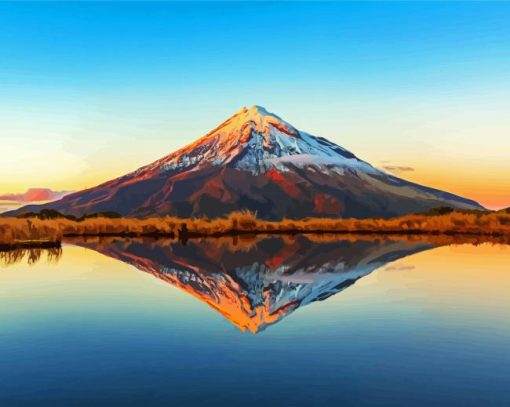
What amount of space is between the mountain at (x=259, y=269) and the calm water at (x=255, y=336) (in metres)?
0.10

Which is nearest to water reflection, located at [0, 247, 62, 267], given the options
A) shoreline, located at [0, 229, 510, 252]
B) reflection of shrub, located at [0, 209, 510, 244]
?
shoreline, located at [0, 229, 510, 252]

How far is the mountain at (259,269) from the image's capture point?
15844 mm

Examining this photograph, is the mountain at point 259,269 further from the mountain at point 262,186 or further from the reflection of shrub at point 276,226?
the mountain at point 262,186

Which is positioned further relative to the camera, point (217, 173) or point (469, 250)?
point (217, 173)

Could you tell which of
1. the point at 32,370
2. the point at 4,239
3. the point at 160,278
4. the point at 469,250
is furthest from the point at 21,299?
the point at 469,250

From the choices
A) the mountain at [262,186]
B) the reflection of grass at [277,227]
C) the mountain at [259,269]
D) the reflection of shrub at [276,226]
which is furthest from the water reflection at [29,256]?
the mountain at [262,186]

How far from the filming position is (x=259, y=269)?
24.6 metres

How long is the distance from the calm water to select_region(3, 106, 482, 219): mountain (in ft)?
436

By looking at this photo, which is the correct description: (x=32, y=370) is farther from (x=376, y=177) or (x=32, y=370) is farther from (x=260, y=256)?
(x=376, y=177)

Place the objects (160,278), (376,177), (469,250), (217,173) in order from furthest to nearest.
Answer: (376,177), (217,173), (469,250), (160,278)

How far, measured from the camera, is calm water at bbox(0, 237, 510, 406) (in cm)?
840

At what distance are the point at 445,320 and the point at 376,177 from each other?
188728mm

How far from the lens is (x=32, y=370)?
9484 millimetres

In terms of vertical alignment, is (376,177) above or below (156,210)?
above
